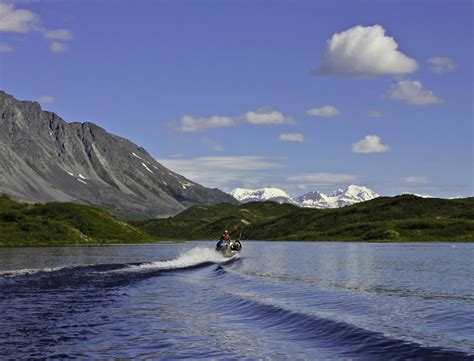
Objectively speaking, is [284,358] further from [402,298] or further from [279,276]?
[279,276]

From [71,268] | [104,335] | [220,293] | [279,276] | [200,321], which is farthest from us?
[71,268]

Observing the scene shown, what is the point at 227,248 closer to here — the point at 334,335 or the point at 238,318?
the point at 238,318

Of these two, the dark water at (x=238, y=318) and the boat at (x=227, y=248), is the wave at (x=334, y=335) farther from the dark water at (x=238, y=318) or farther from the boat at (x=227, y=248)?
the boat at (x=227, y=248)

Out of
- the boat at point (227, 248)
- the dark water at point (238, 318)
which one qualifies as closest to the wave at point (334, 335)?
the dark water at point (238, 318)

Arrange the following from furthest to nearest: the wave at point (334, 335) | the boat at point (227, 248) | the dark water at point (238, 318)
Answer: the boat at point (227, 248) → the dark water at point (238, 318) → the wave at point (334, 335)

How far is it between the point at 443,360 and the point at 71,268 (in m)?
67.6

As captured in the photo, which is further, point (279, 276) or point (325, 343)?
point (279, 276)

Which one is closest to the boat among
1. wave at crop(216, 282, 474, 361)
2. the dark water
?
the dark water

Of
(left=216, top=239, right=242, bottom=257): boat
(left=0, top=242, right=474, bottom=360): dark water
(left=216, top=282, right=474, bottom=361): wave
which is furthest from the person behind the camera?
(left=216, top=239, right=242, bottom=257): boat

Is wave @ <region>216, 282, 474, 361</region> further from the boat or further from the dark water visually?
the boat

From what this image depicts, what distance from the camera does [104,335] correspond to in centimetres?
3391

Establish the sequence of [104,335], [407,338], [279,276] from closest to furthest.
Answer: [407,338]
[104,335]
[279,276]

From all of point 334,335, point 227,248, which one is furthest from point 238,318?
point 227,248

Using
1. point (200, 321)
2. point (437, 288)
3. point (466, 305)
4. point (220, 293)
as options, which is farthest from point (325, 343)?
point (437, 288)
